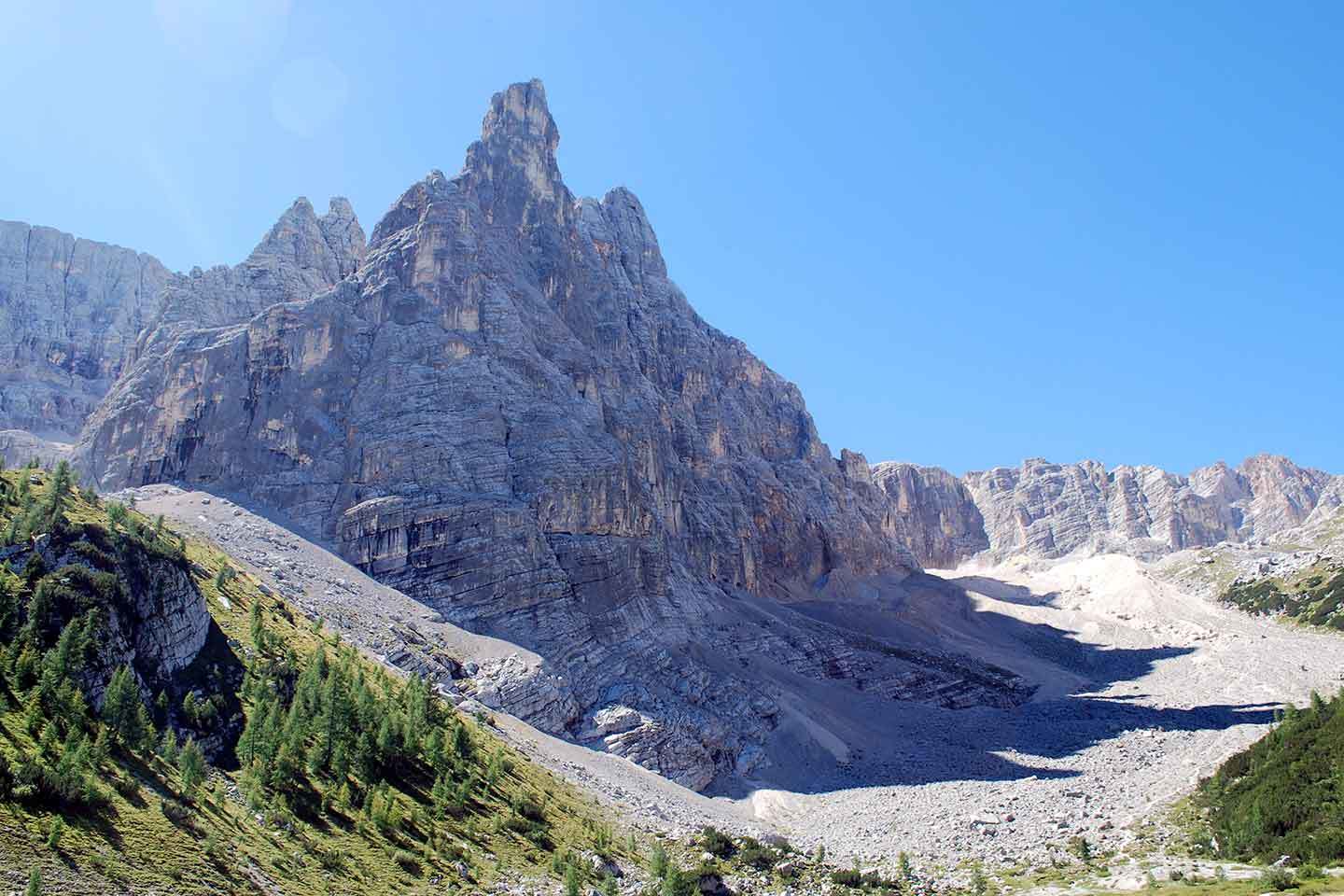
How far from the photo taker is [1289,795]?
159 ft

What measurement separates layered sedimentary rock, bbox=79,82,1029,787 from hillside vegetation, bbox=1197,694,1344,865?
42.3m

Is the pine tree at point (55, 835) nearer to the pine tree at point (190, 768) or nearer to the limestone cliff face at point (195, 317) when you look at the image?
the pine tree at point (190, 768)

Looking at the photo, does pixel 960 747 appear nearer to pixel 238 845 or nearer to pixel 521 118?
pixel 238 845

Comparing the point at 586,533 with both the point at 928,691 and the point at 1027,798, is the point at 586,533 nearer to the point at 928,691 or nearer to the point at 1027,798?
the point at 928,691

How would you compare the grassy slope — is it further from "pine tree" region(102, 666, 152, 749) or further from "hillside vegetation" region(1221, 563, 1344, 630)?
"hillside vegetation" region(1221, 563, 1344, 630)

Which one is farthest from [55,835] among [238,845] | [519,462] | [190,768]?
[519,462]

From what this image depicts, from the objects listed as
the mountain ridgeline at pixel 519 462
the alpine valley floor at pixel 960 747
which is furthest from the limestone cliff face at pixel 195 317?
the alpine valley floor at pixel 960 747

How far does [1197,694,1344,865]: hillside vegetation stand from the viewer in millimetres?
43406

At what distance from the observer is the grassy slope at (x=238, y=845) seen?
102ft

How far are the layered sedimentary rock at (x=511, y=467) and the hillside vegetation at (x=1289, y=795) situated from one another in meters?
42.3

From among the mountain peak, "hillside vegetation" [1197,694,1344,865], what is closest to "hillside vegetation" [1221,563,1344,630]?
"hillside vegetation" [1197,694,1344,865]

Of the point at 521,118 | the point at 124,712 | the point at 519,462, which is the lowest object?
the point at 124,712

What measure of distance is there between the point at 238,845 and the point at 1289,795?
50063 millimetres

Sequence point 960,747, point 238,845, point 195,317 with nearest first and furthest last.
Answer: point 238,845 → point 960,747 → point 195,317
